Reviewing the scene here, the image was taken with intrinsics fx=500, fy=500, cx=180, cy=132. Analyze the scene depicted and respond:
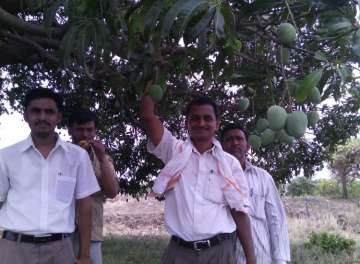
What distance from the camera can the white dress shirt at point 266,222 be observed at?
2.69 metres

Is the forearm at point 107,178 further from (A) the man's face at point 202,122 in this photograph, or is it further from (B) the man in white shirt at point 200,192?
(A) the man's face at point 202,122

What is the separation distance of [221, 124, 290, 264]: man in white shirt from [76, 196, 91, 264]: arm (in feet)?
2.89

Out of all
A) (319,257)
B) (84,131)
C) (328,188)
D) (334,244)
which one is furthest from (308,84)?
(328,188)

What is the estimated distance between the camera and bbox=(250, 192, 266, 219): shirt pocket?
2717 mm

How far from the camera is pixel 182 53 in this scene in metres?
2.41

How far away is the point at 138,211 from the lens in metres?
12.6

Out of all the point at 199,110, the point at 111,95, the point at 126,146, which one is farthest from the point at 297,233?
the point at 199,110

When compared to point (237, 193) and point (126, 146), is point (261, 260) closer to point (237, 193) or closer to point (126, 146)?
point (237, 193)

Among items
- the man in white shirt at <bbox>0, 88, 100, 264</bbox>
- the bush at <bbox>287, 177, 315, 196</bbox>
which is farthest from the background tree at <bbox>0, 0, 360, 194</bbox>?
the bush at <bbox>287, 177, 315, 196</bbox>

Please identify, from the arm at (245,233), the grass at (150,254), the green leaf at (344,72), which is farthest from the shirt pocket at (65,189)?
the grass at (150,254)

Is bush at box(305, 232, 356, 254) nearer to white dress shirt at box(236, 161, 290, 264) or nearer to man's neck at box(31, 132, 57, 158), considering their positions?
white dress shirt at box(236, 161, 290, 264)

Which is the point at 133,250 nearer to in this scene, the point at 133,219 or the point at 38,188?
the point at 133,219

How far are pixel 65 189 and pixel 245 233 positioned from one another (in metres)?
0.89

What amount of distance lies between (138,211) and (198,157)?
10380mm
